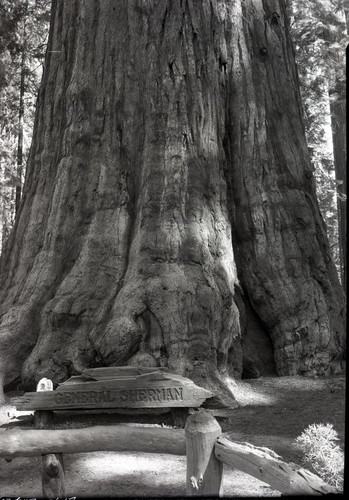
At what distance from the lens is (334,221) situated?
1945 cm

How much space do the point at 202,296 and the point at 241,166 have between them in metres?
1.93

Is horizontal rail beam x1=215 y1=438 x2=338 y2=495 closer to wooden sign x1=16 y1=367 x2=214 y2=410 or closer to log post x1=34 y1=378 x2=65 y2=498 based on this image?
log post x1=34 y1=378 x2=65 y2=498

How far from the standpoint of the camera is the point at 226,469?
3.87 meters

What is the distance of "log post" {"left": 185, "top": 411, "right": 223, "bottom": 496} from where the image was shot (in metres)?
3.01

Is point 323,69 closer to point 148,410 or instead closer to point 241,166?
point 241,166

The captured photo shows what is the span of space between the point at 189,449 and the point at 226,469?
957 mm

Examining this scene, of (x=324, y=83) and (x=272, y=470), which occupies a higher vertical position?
(x=324, y=83)

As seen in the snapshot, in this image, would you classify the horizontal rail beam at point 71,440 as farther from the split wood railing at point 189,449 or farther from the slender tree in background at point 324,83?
the slender tree in background at point 324,83

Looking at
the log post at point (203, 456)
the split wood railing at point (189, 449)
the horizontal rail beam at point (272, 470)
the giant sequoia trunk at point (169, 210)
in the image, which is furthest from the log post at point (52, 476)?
the giant sequoia trunk at point (169, 210)

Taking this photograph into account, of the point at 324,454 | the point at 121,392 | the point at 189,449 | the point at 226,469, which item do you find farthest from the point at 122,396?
the point at 324,454

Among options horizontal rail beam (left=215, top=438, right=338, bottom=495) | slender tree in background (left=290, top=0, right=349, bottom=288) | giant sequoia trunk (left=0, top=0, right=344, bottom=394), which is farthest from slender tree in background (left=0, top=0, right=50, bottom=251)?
horizontal rail beam (left=215, top=438, right=338, bottom=495)

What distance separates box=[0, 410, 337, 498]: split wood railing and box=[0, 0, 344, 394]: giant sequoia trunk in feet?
7.07

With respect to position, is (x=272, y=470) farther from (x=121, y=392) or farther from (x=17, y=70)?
(x=17, y=70)

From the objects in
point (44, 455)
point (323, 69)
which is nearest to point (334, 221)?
point (323, 69)
